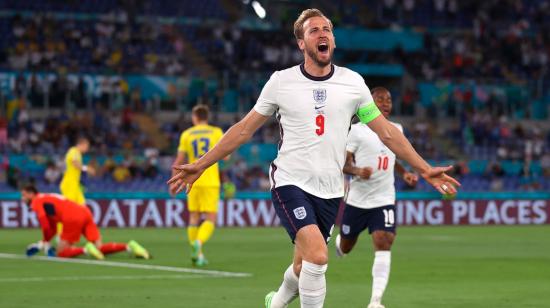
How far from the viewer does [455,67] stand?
4228 centimetres

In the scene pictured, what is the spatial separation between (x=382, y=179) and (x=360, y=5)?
33203 millimetres

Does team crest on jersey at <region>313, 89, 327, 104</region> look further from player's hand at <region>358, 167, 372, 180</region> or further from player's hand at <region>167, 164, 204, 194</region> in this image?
player's hand at <region>358, 167, 372, 180</region>

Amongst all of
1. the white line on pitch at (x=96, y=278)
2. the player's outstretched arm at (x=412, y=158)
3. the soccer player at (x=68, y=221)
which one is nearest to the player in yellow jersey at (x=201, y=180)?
the soccer player at (x=68, y=221)

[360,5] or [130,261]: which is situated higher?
[360,5]

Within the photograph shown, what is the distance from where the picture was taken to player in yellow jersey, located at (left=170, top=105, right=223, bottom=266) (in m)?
16.5

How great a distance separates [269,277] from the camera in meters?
14.8

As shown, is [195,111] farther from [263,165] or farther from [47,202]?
[263,165]

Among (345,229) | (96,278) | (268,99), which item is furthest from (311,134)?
(96,278)

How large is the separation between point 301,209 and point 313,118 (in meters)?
0.66

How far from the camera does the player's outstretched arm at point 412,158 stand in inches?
303

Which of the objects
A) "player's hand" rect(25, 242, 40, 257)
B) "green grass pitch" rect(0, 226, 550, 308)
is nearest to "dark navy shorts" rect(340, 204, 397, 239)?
"green grass pitch" rect(0, 226, 550, 308)

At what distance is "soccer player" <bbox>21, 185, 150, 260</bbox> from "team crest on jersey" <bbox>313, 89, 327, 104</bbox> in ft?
31.2

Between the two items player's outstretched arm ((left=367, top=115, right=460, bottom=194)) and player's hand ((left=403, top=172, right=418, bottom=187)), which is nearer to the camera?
player's outstretched arm ((left=367, top=115, right=460, bottom=194))

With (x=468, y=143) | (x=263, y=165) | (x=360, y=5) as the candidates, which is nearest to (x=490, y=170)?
(x=468, y=143)
